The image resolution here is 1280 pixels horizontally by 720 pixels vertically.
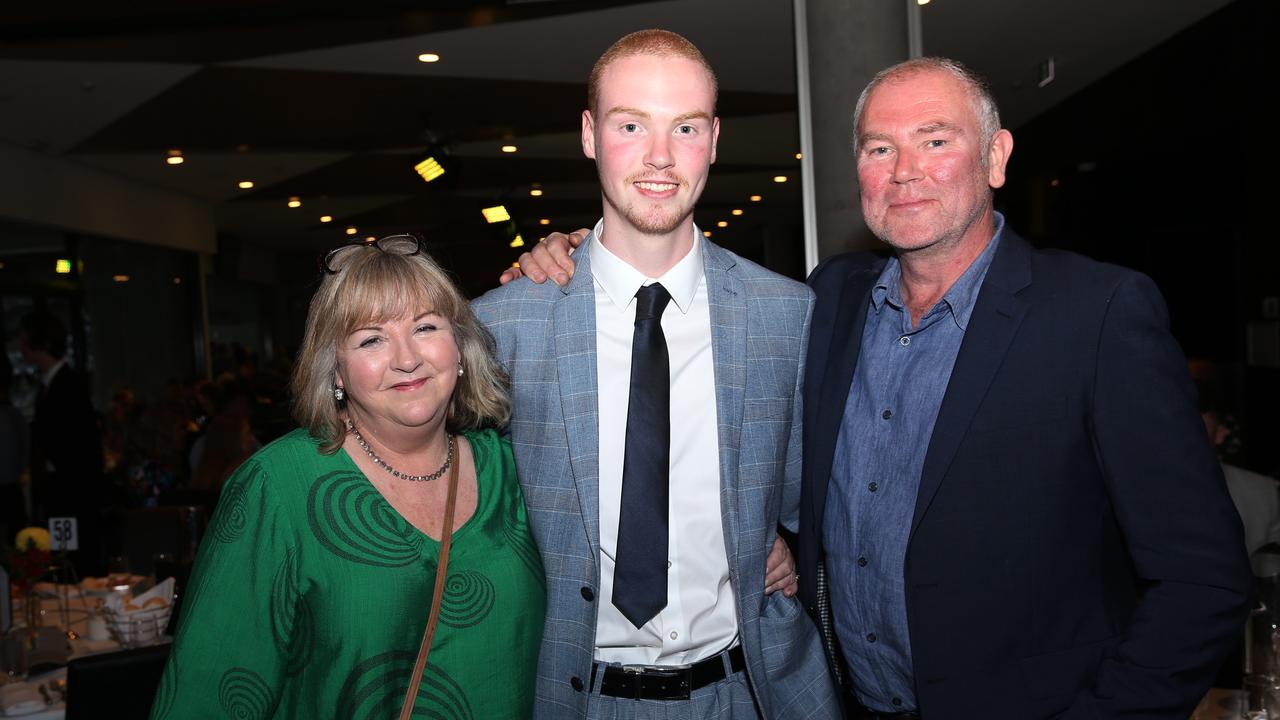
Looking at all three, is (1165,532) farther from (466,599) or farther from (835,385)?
(466,599)

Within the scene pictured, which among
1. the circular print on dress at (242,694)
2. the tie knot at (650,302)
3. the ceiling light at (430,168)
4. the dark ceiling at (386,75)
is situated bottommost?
the circular print on dress at (242,694)

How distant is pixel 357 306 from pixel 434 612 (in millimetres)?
578

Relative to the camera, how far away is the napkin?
277 centimetres

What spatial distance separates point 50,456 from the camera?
636cm

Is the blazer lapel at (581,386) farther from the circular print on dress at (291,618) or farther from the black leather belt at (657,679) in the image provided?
the circular print on dress at (291,618)

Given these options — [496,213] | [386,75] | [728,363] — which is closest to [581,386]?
[728,363]

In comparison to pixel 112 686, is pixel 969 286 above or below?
above

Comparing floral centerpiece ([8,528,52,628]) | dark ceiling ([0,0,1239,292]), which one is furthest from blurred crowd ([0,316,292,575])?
dark ceiling ([0,0,1239,292])

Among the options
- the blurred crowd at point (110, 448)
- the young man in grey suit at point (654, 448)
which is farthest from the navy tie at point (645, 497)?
the blurred crowd at point (110, 448)

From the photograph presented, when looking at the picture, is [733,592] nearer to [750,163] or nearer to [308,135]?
[308,135]

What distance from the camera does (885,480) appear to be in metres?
1.85

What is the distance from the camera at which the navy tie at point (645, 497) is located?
1.79 meters

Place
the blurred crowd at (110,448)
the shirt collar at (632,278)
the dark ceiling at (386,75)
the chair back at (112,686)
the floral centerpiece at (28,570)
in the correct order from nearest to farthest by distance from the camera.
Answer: the shirt collar at (632,278) < the chair back at (112,686) < the floral centerpiece at (28,570) < the dark ceiling at (386,75) < the blurred crowd at (110,448)

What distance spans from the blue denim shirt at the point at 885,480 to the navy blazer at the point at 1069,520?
0.06m
